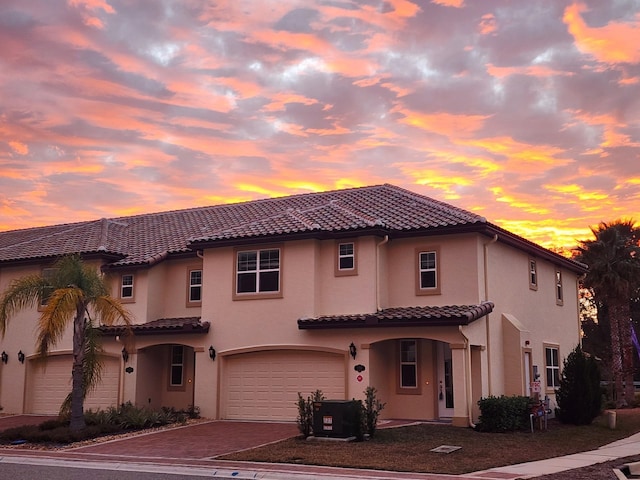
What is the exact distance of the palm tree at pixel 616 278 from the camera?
1427 inches

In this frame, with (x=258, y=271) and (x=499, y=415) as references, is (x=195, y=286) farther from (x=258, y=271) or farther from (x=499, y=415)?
(x=499, y=415)

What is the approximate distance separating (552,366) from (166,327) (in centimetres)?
1433

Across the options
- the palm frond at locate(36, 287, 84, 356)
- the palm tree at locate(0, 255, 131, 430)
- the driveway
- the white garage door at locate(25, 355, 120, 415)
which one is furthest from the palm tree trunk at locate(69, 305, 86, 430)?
the white garage door at locate(25, 355, 120, 415)

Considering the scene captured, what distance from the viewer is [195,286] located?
2680cm

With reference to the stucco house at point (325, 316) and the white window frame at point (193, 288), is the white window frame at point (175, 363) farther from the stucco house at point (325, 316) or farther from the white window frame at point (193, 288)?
the white window frame at point (193, 288)

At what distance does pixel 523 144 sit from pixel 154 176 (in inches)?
535

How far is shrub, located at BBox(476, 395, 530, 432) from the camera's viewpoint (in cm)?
2016

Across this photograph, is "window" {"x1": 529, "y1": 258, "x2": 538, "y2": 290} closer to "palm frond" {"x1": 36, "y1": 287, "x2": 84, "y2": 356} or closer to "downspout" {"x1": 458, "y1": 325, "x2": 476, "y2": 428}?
"downspout" {"x1": 458, "y1": 325, "x2": 476, "y2": 428}

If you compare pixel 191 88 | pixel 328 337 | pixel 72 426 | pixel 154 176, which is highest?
pixel 191 88

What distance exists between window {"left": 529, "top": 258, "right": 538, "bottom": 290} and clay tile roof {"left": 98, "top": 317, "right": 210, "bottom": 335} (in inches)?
459

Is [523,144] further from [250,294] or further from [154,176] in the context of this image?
[154,176]

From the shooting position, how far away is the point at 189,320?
25.6 m

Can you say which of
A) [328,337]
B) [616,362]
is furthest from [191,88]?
[616,362]

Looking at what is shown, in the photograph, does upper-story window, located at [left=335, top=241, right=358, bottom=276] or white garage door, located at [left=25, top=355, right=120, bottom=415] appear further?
white garage door, located at [left=25, top=355, right=120, bottom=415]
